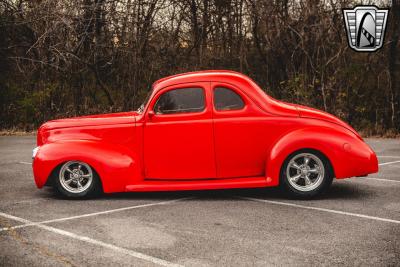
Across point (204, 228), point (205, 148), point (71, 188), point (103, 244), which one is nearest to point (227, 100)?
point (205, 148)

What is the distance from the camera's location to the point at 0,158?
39.8 feet

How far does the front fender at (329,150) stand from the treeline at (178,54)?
967 centimetres

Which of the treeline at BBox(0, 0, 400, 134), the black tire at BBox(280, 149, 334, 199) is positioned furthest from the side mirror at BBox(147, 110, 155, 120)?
the treeline at BBox(0, 0, 400, 134)

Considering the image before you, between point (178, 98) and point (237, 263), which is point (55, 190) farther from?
point (237, 263)

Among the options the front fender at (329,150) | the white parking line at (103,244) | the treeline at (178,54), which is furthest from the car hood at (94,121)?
the treeline at (178,54)

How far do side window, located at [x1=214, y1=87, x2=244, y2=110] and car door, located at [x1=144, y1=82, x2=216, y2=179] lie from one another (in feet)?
0.38

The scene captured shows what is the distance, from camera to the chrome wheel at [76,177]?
24.4ft

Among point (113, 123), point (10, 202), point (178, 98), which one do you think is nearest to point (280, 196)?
point (178, 98)

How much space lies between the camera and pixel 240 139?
23.9ft

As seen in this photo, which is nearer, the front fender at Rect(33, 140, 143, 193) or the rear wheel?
the front fender at Rect(33, 140, 143, 193)

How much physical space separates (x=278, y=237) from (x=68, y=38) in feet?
51.9

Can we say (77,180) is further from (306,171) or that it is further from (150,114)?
(306,171)

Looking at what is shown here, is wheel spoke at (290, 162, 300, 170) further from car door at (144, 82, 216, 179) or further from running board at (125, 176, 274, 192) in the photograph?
car door at (144, 82, 216, 179)

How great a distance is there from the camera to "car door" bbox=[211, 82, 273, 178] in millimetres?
7285
